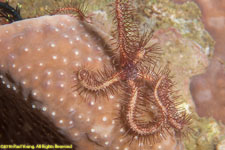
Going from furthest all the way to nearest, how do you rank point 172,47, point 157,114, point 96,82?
point 172,47, point 157,114, point 96,82

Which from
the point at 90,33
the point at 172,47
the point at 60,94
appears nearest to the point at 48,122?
the point at 60,94

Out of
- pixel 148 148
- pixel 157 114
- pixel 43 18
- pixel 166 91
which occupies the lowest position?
pixel 148 148

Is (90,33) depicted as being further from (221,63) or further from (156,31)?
(221,63)
